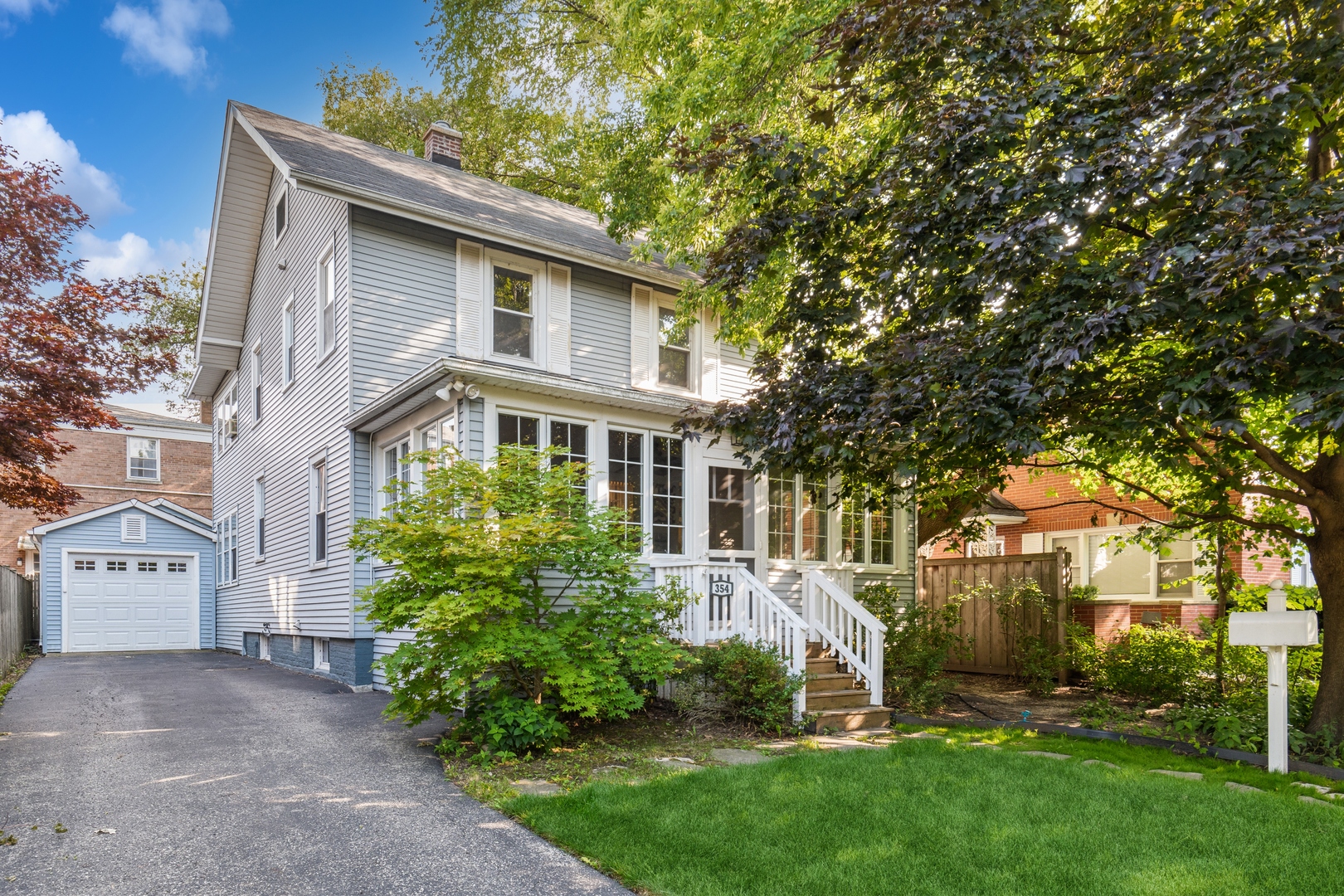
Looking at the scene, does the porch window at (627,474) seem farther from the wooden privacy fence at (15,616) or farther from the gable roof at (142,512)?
the gable roof at (142,512)

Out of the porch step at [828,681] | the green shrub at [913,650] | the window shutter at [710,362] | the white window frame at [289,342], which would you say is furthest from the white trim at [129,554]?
the porch step at [828,681]

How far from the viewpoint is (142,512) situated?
64.6 ft

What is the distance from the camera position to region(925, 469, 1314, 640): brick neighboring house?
518 inches

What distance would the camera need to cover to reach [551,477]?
7488mm

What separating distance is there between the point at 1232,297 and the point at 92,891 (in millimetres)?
6600

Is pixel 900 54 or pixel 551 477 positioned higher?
pixel 900 54

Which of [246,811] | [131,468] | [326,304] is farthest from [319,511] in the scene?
[131,468]

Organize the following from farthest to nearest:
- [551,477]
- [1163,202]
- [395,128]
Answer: [395,128] → [551,477] → [1163,202]

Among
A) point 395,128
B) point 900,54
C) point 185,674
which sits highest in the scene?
point 395,128

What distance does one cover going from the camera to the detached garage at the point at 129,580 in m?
18.5

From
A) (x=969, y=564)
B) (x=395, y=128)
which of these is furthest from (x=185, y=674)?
(x=395, y=128)

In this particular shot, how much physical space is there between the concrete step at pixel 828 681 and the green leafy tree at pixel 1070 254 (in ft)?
8.03

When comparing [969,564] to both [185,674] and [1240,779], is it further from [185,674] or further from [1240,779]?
[185,674]

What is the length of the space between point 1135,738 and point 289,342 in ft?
42.9
